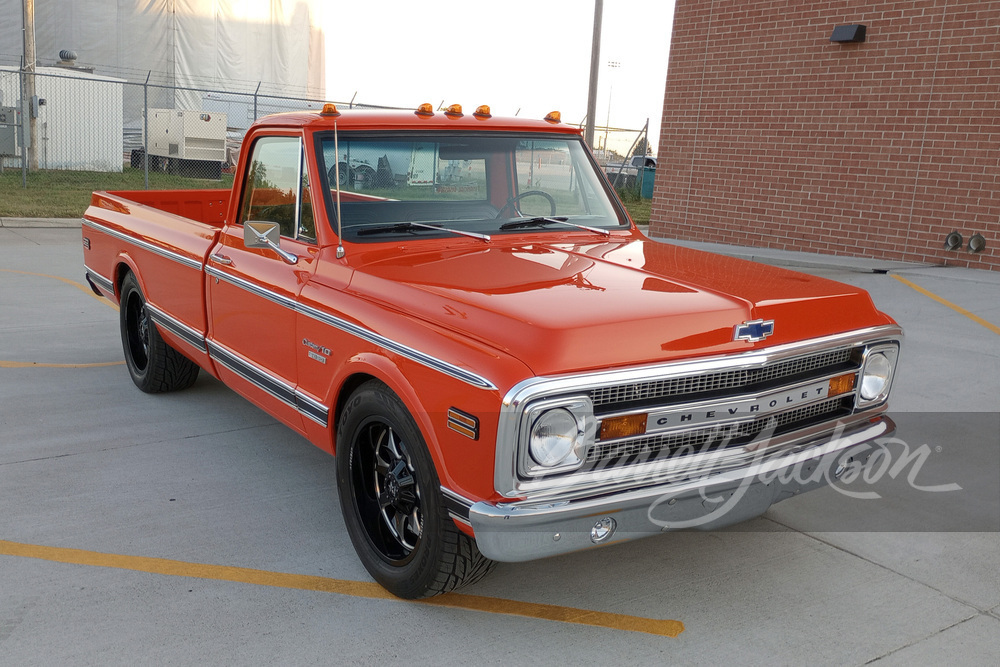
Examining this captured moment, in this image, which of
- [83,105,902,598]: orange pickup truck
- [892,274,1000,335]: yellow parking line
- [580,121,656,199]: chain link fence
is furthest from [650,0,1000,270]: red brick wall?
[83,105,902,598]: orange pickup truck

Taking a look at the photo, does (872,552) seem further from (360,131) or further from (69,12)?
(69,12)

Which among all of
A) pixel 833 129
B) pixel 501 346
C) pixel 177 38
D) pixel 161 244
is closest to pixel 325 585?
pixel 501 346

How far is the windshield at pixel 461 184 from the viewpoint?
159 inches

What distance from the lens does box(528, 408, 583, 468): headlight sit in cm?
280

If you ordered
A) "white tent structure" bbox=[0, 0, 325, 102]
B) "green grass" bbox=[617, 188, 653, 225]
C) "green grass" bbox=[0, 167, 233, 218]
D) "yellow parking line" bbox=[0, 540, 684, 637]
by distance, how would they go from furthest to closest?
"white tent structure" bbox=[0, 0, 325, 102] < "green grass" bbox=[617, 188, 653, 225] < "green grass" bbox=[0, 167, 233, 218] < "yellow parking line" bbox=[0, 540, 684, 637]

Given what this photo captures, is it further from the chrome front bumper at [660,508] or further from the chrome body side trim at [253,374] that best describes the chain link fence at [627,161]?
the chrome front bumper at [660,508]

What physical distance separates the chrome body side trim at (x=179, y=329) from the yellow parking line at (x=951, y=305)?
6.60 metres

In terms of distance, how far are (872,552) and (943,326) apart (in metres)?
4.76

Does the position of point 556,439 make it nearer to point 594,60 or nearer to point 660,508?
point 660,508

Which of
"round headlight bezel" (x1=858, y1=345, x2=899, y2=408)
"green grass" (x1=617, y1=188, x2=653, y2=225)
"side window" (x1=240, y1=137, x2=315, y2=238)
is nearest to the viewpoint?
"round headlight bezel" (x1=858, y1=345, x2=899, y2=408)

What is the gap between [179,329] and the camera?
205 inches

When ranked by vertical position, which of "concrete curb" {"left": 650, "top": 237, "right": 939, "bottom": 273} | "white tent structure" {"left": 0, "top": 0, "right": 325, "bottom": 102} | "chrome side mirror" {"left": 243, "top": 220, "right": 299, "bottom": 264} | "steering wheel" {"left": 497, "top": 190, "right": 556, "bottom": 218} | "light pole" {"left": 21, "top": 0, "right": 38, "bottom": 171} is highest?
"white tent structure" {"left": 0, "top": 0, "right": 325, "bottom": 102}

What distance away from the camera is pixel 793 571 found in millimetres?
3766

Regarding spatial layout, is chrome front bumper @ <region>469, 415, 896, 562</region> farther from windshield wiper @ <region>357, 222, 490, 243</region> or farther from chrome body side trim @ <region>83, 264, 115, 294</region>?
chrome body side trim @ <region>83, 264, 115, 294</region>
